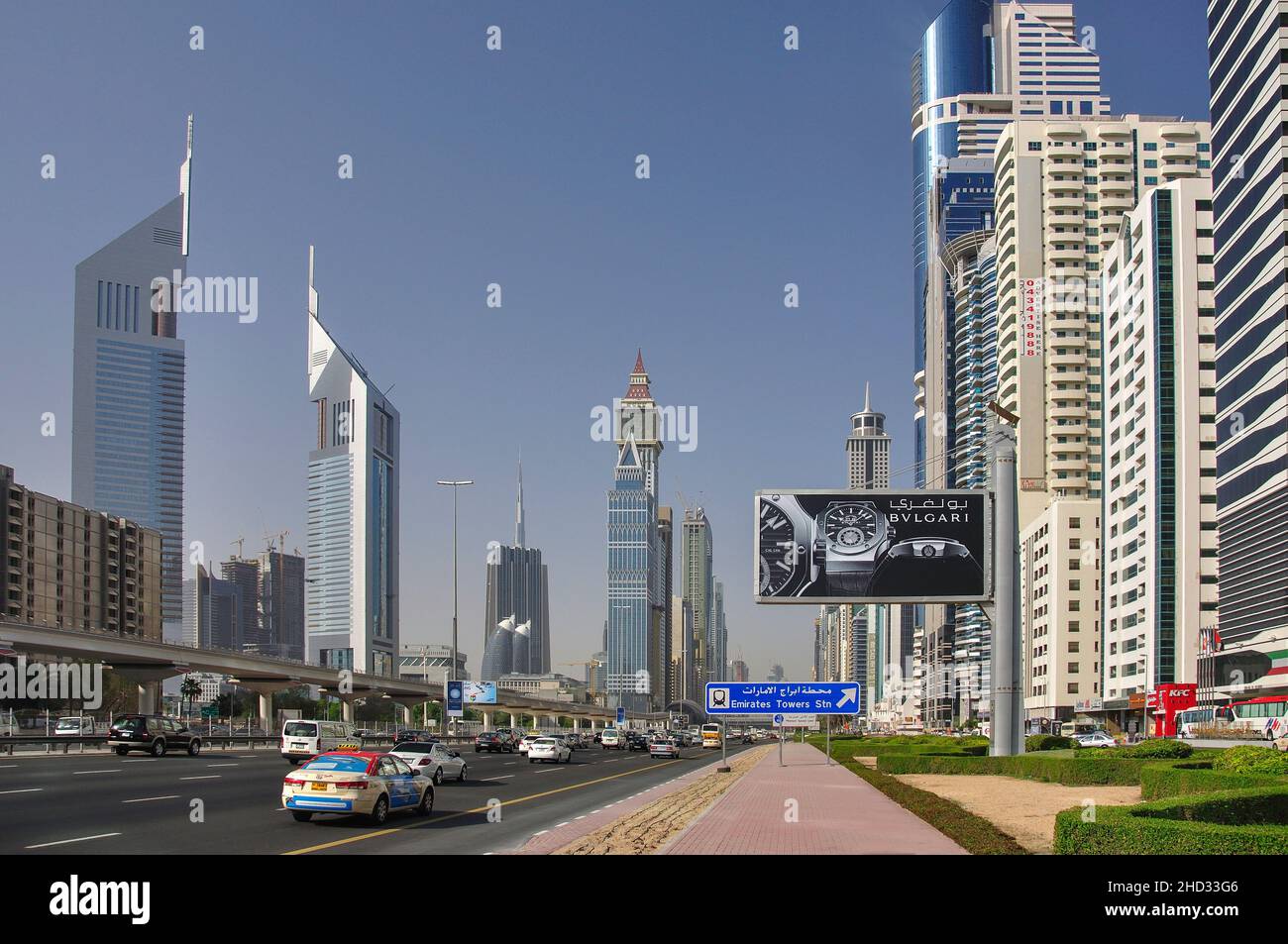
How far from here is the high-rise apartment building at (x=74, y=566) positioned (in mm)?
156375

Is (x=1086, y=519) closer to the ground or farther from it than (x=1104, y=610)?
farther from it

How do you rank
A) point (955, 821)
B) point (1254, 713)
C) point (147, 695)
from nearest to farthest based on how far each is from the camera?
point (955, 821)
point (1254, 713)
point (147, 695)

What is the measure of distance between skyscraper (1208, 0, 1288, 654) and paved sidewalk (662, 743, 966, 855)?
57.6 metres

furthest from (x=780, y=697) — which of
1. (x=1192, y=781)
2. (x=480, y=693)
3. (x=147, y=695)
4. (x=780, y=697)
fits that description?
(x=480, y=693)

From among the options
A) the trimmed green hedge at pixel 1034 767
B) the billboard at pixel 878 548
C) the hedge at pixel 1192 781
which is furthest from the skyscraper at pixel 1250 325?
the hedge at pixel 1192 781

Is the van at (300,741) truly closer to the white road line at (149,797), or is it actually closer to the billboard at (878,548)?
the billboard at (878,548)

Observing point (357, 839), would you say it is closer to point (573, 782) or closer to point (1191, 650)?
point (573, 782)

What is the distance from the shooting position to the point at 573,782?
39.9 m

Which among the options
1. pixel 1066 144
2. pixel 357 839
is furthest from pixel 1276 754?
pixel 1066 144

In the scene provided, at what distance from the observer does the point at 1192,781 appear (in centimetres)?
2683

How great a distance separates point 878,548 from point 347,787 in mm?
28394

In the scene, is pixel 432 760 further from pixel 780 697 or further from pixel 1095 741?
pixel 1095 741

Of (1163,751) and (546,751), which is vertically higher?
A: (1163,751)
